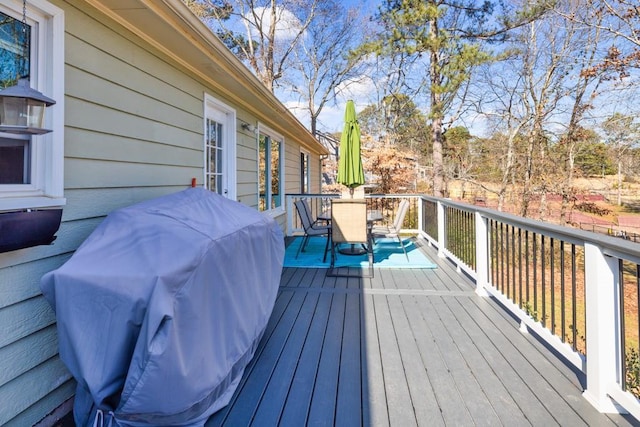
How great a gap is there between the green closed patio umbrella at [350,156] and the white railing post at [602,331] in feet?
10.9

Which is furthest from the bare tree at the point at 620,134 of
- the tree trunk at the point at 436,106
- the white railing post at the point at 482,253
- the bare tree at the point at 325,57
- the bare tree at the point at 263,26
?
the bare tree at the point at 263,26

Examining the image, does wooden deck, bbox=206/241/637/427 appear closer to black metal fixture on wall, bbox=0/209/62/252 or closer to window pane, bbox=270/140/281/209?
black metal fixture on wall, bbox=0/209/62/252

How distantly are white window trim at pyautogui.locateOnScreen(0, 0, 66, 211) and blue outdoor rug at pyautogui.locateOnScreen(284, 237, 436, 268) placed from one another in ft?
10.9

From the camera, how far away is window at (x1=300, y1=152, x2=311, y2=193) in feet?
31.7

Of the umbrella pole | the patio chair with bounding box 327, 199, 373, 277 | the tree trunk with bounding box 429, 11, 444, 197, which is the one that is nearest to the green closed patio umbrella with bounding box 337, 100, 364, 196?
the patio chair with bounding box 327, 199, 373, 277

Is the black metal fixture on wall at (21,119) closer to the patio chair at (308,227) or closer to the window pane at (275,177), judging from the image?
the patio chair at (308,227)

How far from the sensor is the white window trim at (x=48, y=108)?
5.78 feet

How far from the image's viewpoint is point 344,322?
2939 mm

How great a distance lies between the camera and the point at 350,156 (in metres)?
5.03

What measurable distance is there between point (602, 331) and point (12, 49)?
315 centimetres

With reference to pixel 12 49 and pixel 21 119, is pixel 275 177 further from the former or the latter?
pixel 21 119

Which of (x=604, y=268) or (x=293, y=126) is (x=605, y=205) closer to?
(x=293, y=126)

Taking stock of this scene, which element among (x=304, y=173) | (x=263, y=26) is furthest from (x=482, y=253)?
(x=263, y=26)

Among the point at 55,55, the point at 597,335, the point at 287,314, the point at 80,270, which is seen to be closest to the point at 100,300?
the point at 80,270
